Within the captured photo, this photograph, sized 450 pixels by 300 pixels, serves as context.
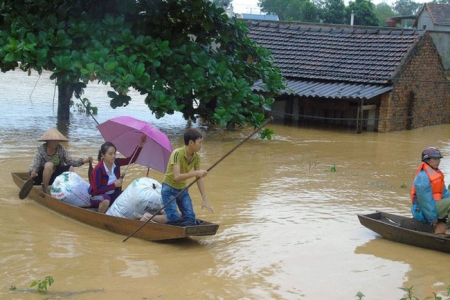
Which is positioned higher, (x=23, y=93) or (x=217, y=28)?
(x=217, y=28)

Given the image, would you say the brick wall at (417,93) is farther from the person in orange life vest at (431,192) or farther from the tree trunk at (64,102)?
the person in orange life vest at (431,192)

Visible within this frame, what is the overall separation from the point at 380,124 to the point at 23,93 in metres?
12.6

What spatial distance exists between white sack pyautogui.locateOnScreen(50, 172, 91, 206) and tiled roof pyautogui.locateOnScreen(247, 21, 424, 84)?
11887mm

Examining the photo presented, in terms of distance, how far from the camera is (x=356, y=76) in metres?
20.4

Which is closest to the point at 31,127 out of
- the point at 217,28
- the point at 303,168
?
the point at 217,28

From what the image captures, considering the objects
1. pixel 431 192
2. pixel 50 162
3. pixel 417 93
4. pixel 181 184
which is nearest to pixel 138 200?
pixel 181 184

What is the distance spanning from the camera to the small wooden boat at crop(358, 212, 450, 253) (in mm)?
8586

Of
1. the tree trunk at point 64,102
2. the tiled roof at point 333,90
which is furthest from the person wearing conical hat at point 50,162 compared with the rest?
the tiled roof at point 333,90

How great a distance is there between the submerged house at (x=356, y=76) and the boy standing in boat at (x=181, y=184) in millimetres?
11144

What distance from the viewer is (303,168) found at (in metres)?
14.4

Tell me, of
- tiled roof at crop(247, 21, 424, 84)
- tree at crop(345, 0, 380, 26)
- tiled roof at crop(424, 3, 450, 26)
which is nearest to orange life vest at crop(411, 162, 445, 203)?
tiled roof at crop(247, 21, 424, 84)

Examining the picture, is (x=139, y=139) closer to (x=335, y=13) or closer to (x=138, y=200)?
(x=138, y=200)

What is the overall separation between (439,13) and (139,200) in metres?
43.7

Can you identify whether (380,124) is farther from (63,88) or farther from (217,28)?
(63,88)
